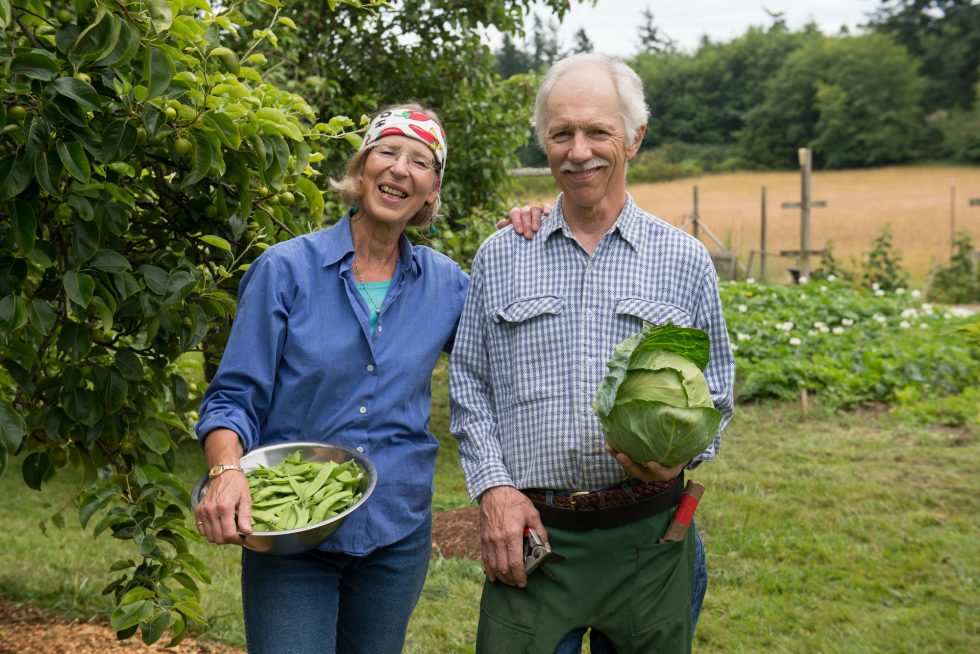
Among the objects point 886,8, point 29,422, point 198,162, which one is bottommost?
point 29,422

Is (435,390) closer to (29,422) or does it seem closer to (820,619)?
(820,619)

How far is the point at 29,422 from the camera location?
114 inches

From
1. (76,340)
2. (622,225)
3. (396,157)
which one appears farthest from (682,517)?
(76,340)

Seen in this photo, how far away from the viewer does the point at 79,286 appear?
8.44ft

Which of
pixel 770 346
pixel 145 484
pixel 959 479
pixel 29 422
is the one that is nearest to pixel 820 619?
pixel 959 479

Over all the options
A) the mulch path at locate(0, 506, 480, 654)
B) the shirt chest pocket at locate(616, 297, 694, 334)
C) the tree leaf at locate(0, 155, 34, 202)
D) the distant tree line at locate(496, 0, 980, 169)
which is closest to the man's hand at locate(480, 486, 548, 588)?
the shirt chest pocket at locate(616, 297, 694, 334)

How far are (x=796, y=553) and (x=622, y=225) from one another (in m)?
3.91

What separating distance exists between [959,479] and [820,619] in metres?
2.99

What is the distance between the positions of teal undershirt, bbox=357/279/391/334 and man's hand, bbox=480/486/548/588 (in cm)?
58

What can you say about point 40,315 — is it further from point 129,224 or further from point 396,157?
point 396,157

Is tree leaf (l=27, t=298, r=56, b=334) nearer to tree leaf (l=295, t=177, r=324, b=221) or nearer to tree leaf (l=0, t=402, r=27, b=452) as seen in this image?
tree leaf (l=0, t=402, r=27, b=452)

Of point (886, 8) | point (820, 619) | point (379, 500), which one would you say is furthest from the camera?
point (886, 8)

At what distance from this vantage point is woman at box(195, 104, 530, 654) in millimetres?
2578

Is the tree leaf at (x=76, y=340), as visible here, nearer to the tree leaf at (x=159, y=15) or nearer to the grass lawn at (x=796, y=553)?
the tree leaf at (x=159, y=15)
